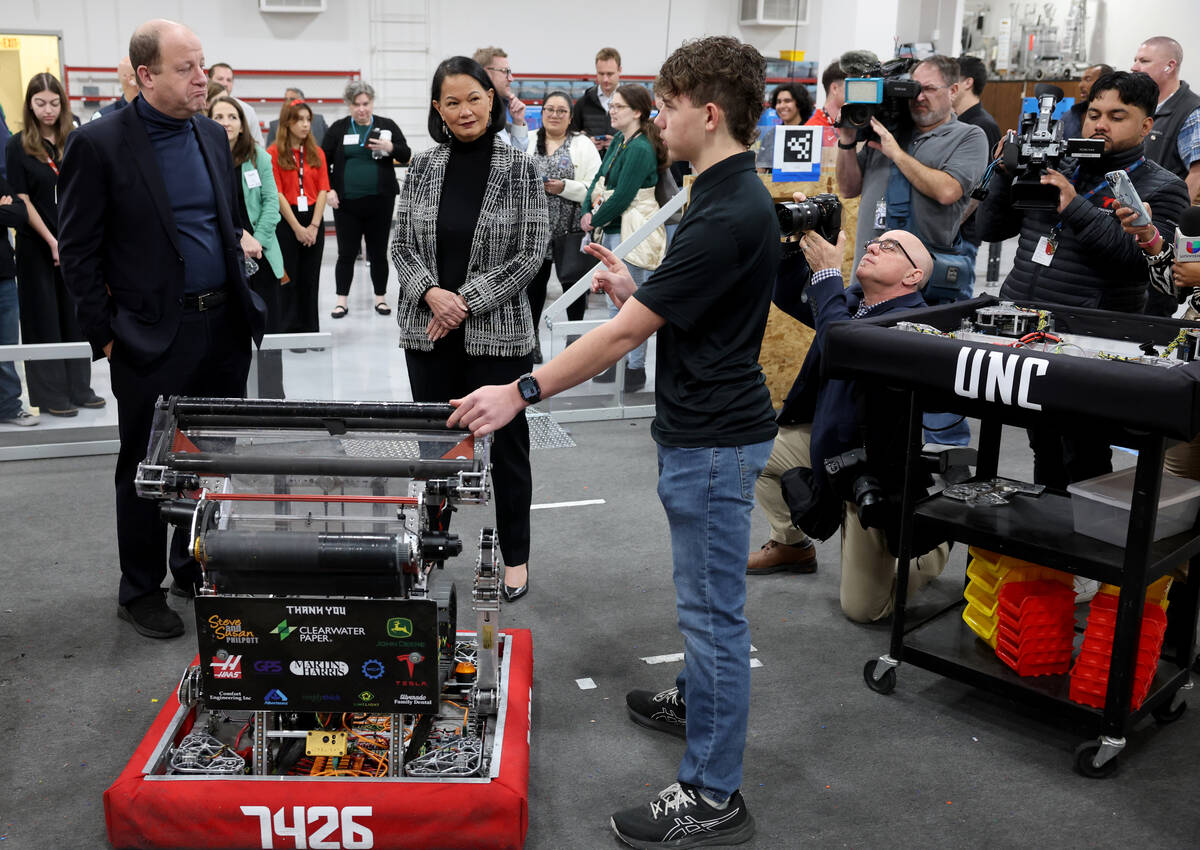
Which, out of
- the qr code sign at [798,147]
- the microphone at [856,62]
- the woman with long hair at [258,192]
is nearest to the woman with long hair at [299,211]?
the woman with long hair at [258,192]

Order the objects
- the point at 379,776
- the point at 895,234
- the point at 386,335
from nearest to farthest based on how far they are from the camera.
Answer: the point at 379,776, the point at 895,234, the point at 386,335

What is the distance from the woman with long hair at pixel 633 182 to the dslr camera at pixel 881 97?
5.28 ft

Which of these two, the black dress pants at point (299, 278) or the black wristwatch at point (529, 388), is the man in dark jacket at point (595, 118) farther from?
the black wristwatch at point (529, 388)

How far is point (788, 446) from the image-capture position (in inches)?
143

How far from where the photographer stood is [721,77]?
6.55ft

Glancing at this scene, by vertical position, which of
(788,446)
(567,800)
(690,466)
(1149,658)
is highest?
(690,466)

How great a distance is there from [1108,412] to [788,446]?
136 cm

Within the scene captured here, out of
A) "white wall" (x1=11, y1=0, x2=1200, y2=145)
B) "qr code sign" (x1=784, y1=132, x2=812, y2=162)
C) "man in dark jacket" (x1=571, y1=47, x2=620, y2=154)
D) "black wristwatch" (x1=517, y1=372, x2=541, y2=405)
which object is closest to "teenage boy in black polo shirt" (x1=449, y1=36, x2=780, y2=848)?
"black wristwatch" (x1=517, y1=372, x2=541, y2=405)

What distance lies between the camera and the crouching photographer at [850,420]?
121 inches

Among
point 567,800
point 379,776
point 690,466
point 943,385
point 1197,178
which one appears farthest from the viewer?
point 1197,178

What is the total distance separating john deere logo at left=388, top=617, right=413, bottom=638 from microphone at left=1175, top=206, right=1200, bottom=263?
2.14m

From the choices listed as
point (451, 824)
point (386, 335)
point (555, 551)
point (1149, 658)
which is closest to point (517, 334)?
point (555, 551)

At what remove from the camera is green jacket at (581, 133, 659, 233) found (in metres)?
5.74

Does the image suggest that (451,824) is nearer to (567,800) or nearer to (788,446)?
(567,800)
